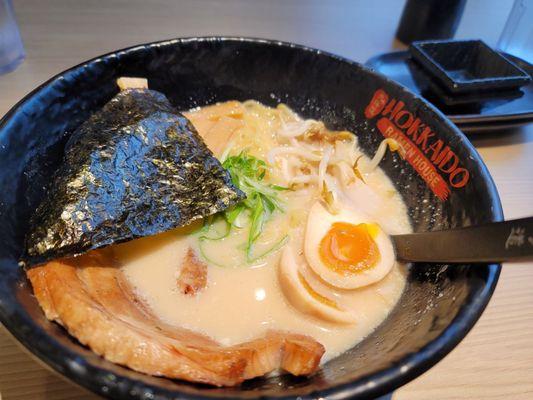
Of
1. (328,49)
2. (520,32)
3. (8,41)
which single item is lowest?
(8,41)

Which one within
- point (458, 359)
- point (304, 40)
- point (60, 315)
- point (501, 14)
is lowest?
point (458, 359)

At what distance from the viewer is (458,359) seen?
3.76ft

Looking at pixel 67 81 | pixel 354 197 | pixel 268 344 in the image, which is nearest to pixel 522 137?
pixel 354 197

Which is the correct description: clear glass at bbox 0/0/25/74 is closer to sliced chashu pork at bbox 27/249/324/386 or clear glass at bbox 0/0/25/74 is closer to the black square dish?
sliced chashu pork at bbox 27/249/324/386

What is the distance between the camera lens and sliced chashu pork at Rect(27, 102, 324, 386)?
29.2 inches

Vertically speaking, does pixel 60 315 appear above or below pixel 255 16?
below

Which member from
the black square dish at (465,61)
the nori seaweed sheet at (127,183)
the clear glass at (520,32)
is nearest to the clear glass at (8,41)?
the nori seaweed sheet at (127,183)

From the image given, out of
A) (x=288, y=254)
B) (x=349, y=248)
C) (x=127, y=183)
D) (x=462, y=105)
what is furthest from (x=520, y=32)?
(x=127, y=183)

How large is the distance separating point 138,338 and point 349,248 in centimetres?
63

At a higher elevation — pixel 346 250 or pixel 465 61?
pixel 465 61

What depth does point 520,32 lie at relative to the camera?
2377 mm

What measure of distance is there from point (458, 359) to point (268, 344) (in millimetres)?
605

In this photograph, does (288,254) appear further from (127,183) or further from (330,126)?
(330,126)

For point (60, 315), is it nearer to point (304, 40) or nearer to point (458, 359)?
point (458, 359)
